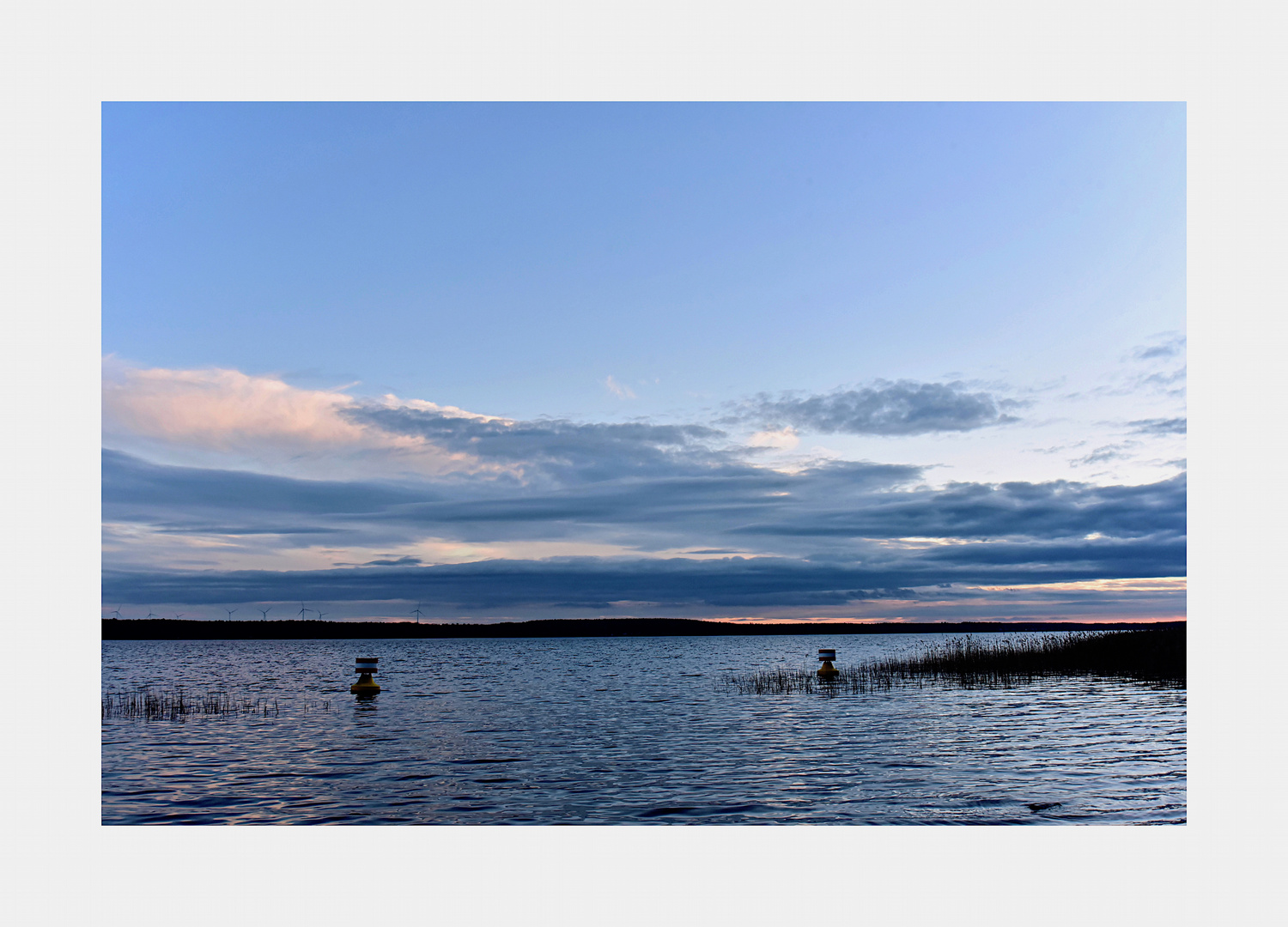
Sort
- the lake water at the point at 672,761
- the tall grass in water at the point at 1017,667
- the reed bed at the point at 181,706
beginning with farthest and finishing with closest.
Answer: the tall grass in water at the point at 1017,667 < the reed bed at the point at 181,706 < the lake water at the point at 672,761

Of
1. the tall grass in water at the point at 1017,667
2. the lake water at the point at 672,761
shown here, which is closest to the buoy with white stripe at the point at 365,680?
the lake water at the point at 672,761

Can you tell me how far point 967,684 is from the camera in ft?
144

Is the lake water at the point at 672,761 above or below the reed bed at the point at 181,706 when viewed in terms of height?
above

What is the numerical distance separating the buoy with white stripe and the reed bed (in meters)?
2.34

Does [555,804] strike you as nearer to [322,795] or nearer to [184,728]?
[322,795]

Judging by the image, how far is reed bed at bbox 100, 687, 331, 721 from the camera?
3341 cm

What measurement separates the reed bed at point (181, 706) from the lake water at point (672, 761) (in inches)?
52.5

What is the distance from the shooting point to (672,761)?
2209 cm

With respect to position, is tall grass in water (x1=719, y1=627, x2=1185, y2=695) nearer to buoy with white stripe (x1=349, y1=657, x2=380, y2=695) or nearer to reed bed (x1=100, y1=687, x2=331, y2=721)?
buoy with white stripe (x1=349, y1=657, x2=380, y2=695)

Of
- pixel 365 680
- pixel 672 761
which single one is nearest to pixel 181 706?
pixel 365 680

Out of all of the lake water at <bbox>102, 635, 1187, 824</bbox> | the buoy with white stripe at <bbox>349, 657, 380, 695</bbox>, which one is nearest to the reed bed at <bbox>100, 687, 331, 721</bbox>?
the lake water at <bbox>102, 635, 1187, 824</bbox>

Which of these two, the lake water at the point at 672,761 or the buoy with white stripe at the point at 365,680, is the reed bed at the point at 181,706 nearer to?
the lake water at the point at 672,761

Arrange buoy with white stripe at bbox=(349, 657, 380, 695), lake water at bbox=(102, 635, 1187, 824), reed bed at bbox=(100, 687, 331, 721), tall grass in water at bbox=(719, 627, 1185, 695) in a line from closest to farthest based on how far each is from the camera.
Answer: lake water at bbox=(102, 635, 1187, 824)
reed bed at bbox=(100, 687, 331, 721)
buoy with white stripe at bbox=(349, 657, 380, 695)
tall grass in water at bbox=(719, 627, 1185, 695)

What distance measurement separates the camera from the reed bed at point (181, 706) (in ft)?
110
